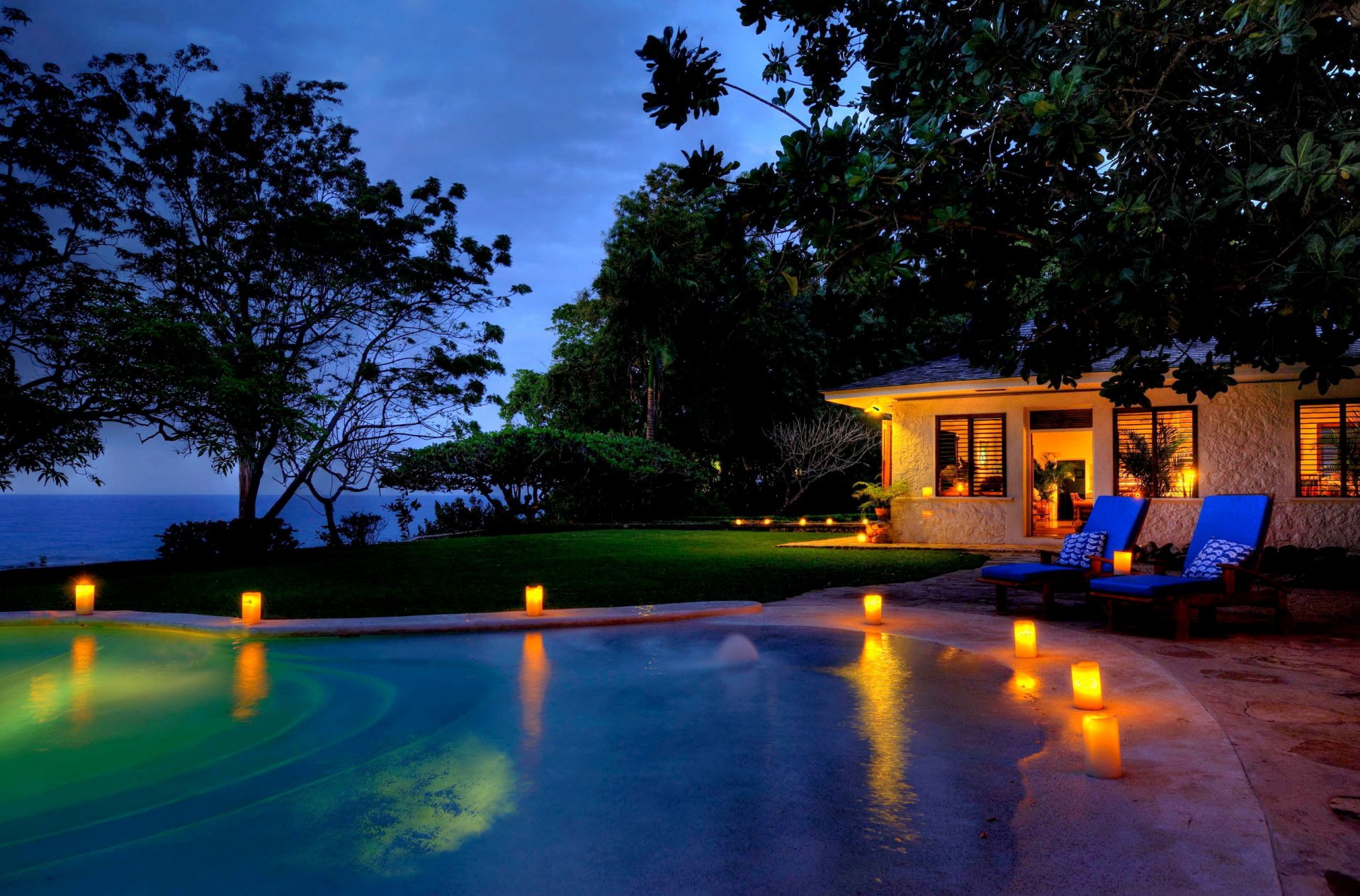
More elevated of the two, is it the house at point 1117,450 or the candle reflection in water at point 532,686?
the house at point 1117,450

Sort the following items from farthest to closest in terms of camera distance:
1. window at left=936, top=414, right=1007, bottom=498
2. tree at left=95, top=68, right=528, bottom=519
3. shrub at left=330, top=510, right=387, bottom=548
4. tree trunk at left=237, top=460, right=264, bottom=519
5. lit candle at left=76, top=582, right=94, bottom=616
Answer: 1. shrub at left=330, top=510, right=387, bottom=548
2. tree trunk at left=237, top=460, right=264, bottom=519
3. window at left=936, top=414, right=1007, bottom=498
4. tree at left=95, top=68, right=528, bottom=519
5. lit candle at left=76, top=582, right=94, bottom=616

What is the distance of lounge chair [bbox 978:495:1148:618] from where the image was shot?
8414mm

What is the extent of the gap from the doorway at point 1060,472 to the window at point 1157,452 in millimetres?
1088

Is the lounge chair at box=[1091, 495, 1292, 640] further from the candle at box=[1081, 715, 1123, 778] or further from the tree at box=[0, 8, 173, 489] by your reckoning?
the tree at box=[0, 8, 173, 489]

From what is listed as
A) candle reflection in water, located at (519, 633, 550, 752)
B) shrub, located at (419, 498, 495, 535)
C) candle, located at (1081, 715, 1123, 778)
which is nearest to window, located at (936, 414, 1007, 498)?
candle reflection in water, located at (519, 633, 550, 752)

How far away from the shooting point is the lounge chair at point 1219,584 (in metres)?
7.23

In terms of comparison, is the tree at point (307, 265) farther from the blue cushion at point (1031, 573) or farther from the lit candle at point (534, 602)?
the blue cushion at point (1031, 573)

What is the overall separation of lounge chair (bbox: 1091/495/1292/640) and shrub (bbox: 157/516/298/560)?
48.9 feet

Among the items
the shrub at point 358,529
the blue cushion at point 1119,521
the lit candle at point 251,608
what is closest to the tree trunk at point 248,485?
the shrub at point 358,529

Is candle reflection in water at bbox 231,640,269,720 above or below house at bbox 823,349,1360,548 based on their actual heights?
below

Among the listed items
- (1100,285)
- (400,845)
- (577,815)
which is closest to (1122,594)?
(1100,285)

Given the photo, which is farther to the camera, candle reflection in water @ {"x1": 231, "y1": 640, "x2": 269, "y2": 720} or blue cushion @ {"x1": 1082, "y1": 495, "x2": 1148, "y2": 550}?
blue cushion @ {"x1": 1082, "y1": 495, "x2": 1148, "y2": 550}

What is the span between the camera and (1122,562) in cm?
927

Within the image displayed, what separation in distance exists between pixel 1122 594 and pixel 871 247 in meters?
4.02
